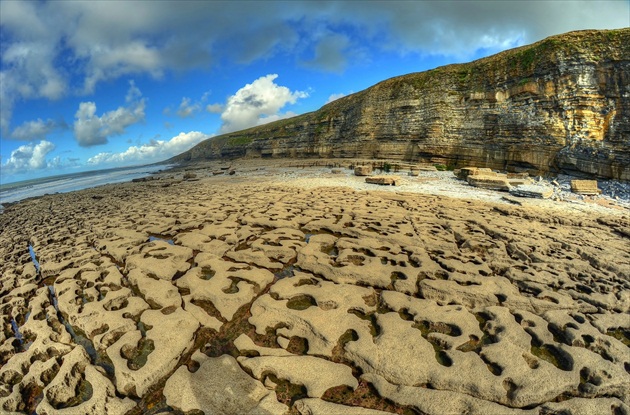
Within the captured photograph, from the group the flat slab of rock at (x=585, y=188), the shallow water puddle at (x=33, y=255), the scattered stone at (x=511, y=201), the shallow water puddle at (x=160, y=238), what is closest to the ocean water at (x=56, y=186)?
the shallow water puddle at (x=33, y=255)

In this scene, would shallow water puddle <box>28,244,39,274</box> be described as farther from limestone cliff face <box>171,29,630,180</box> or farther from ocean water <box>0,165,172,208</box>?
limestone cliff face <box>171,29,630,180</box>

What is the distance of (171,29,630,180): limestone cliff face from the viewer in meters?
19.3

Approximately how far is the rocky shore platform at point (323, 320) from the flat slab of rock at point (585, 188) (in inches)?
265

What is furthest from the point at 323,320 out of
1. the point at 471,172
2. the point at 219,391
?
the point at 471,172

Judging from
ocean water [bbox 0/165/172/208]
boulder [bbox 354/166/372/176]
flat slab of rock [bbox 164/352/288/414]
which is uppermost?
ocean water [bbox 0/165/172/208]

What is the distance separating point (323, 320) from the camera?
468 cm

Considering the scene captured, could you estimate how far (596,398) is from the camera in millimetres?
3383

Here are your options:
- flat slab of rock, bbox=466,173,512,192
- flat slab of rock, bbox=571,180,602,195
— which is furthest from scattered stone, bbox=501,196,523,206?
flat slab of rock, bbox=571,180,602,195

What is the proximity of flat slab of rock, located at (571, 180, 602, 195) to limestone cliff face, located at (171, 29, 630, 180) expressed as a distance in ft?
13.4

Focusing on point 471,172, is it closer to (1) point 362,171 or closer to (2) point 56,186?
(1) point 362,171

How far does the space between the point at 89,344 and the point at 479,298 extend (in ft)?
22.1

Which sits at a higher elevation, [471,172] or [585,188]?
[471,172]

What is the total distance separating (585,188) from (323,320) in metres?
17.7

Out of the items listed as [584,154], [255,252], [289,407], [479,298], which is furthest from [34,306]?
[584,154]
